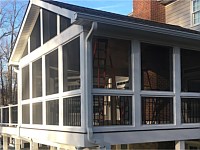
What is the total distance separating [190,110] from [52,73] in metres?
3.86

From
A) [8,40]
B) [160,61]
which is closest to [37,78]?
[160,61]

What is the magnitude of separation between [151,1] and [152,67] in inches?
238

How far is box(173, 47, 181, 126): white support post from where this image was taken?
7570 mm

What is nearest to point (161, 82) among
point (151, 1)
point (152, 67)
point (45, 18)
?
point (152, 67)

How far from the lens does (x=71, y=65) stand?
7148 mm

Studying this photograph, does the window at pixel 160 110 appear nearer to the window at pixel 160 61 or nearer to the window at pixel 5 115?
the window at pixel 160 61

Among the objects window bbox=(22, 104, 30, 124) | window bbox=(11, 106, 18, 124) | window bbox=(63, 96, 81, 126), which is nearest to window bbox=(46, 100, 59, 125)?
window bbox=(63, 96, 81, 126)

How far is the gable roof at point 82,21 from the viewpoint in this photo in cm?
595

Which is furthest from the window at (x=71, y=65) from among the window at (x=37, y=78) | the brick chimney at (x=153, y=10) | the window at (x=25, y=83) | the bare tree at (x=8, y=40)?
the bare tree at (x=8, y=40)

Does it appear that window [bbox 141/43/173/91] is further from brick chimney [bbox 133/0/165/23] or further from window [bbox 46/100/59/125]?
brick chimney [bbox 133/0/165/23]

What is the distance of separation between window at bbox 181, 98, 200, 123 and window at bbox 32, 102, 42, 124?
160 inches

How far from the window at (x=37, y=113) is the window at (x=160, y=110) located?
3181mm

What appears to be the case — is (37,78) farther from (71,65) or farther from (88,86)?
(88,86)

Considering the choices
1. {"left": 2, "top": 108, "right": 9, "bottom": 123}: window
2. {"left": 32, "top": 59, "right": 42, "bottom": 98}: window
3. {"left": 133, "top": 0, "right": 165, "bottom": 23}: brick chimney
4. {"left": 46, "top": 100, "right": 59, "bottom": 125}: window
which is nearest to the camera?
{"left": 46, "top": 100, "right": 59, "bottom": 125}: window
